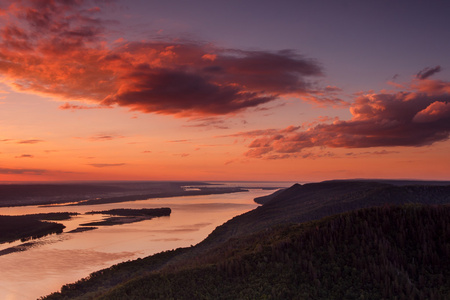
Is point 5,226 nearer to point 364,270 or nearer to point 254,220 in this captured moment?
point 254,220

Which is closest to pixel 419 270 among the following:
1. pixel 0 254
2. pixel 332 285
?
pixel 332 285

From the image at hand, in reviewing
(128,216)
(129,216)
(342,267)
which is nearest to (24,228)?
(128,216)

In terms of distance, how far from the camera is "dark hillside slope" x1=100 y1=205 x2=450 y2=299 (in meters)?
18.9

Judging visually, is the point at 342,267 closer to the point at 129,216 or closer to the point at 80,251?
the point at 80,251

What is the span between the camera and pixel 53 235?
64.0 metres

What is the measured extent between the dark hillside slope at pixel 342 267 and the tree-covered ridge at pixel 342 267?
5 cm

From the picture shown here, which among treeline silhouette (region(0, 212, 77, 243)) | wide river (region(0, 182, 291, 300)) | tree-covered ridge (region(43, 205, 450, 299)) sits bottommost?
wide river (region(0, 182, 291, 300))

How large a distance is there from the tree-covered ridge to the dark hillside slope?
0.05 m

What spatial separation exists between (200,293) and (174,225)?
5730cm

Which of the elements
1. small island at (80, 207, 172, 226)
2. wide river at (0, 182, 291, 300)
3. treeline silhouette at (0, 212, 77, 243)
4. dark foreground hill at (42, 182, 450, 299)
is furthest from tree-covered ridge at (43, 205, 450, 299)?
small island at (80, 207, 172, 226)

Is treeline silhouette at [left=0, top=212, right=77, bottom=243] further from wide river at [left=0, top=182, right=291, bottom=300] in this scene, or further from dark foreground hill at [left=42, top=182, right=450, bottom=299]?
dark foreground hill at [left=42, top=182, right=450, bottom=299]

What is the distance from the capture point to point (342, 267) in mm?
20938

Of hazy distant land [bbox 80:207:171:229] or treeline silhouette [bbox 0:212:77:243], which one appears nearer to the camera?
treeline silhouette [bbox 0:212:77:243]

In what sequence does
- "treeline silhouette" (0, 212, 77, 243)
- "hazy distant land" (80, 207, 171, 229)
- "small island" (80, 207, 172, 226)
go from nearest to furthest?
"treeline silhouette" (0, 212, 77, 243), "small island" (80, 207, 172, 226), "hazy distant land" (80, 207, 171, 229)
